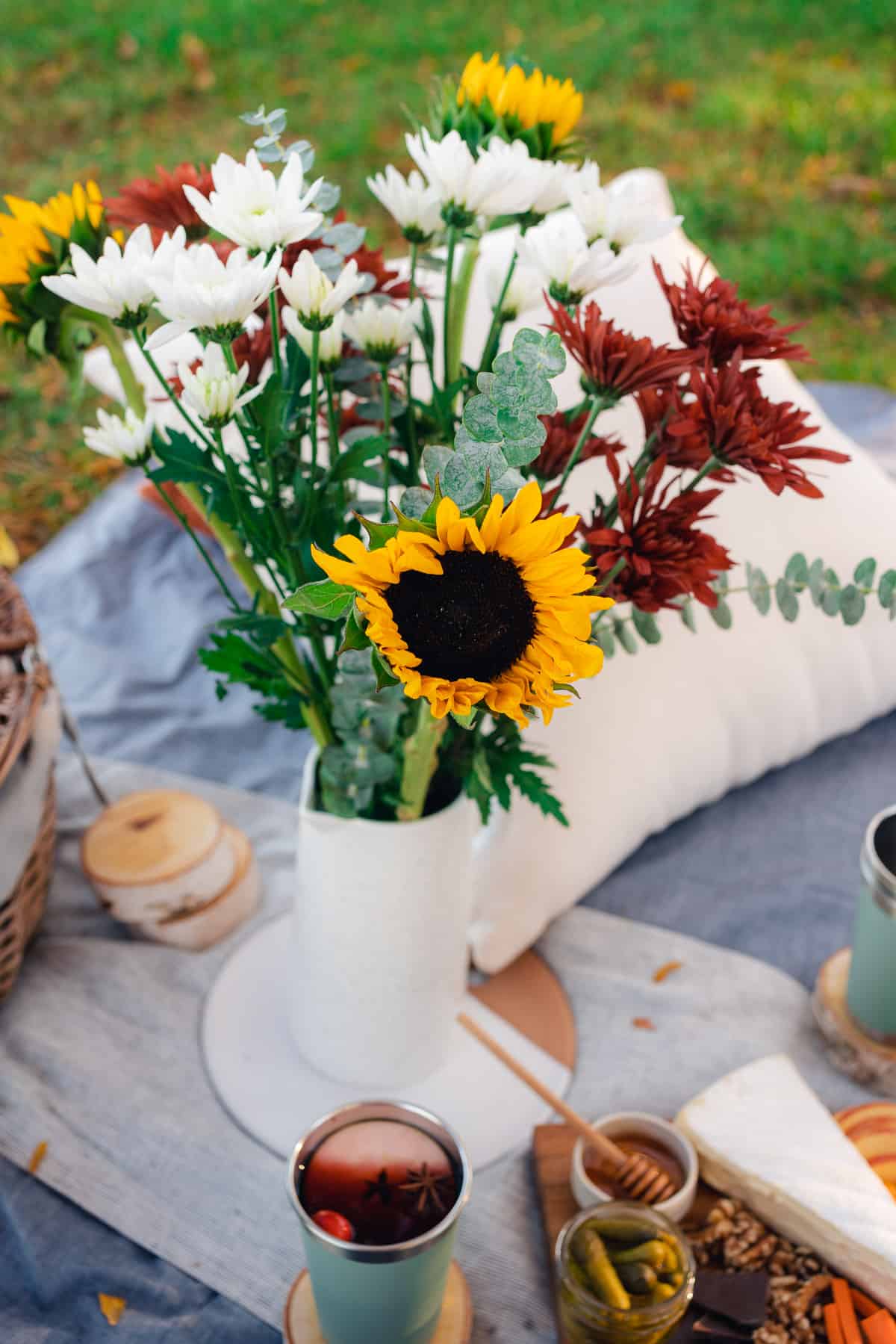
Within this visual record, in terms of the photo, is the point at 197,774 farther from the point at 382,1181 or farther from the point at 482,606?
the point at 482,606

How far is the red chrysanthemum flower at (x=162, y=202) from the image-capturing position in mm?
682

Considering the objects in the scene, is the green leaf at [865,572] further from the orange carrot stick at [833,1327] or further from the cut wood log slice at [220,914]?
the cut wood log slice at [220,914]

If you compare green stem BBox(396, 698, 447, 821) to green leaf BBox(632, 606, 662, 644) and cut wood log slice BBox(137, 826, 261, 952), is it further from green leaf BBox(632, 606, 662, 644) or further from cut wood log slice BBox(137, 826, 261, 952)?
cut wood log slice BBox(137, 826, 261, 952)

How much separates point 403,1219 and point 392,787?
0.26 m

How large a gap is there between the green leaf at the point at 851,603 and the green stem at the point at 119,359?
0.41 metres

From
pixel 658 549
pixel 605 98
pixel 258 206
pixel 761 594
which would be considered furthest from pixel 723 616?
pixel 605 98

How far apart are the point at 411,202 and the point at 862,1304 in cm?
71

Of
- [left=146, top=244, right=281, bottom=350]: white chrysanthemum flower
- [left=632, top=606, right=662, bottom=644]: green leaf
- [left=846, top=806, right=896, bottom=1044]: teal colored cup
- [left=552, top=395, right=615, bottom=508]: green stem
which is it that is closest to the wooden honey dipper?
[left=846, top=806, right=896, bottom=1044]: teal colored cup

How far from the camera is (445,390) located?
671mm

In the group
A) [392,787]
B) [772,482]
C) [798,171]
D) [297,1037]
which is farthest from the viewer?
[798,171]

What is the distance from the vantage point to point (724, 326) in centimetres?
63

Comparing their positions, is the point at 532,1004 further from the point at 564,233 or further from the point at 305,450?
the point at 564,233

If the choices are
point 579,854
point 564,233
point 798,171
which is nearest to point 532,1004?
point 579,854

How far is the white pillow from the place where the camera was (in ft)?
3.44
